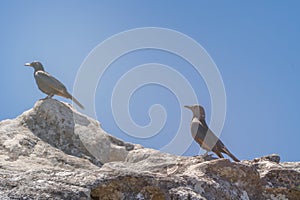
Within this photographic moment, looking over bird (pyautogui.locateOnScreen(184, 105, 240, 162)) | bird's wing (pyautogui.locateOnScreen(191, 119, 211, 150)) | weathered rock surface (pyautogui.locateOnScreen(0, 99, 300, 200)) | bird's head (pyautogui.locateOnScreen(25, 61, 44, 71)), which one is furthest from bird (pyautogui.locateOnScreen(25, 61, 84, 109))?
weathered rock surface (pyautogui.locateOnScreen(0, 99, 300, 200))

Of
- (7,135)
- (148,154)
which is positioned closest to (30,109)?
(7,135)

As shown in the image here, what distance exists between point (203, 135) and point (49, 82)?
18.0 ft

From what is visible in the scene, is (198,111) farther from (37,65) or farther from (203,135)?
(37,65)

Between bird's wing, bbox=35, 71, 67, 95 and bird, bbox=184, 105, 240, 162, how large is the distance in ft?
13.3

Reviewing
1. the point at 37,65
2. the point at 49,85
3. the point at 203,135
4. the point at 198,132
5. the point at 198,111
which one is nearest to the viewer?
the point at 203,135

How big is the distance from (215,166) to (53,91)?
9.16 m

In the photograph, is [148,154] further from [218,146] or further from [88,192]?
[88,192]

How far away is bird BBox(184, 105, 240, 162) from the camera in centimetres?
905

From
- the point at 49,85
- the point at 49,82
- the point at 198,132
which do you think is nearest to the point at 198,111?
the point at 198,132

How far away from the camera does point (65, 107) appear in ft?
31.1

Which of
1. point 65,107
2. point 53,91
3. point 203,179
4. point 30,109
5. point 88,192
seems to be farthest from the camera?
point 53,91

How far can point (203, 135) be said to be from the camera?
957 centimetres

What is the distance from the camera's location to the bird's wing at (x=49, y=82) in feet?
42.0

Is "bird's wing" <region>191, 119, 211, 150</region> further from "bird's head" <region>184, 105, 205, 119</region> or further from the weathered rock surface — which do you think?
the weathered rock surface
